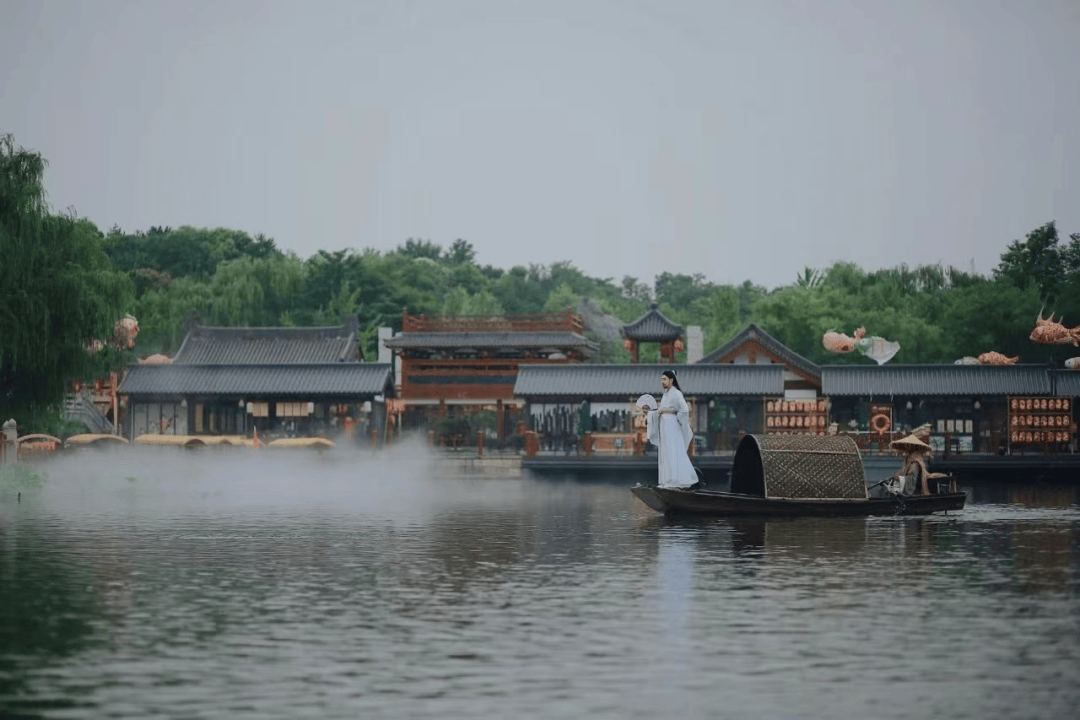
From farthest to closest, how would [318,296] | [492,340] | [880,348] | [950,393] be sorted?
[318,296]
[492,340]
[880,348]
[950,393]

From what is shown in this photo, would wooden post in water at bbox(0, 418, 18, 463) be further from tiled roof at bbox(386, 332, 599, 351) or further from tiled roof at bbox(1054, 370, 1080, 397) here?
tiled roof at bbox(1054, 370, 1080, 397)

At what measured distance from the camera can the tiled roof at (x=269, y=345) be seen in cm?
7562

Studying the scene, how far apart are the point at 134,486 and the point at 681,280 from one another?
95.5 meters

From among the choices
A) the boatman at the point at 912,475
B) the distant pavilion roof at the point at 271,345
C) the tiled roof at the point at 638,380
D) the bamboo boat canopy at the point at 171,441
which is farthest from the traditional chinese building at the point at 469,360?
the boatman at the point at 912,475

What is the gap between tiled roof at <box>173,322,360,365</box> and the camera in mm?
75625

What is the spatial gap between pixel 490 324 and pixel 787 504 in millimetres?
48298

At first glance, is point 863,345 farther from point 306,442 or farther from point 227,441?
point 227,441

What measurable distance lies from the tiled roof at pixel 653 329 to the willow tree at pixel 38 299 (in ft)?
115

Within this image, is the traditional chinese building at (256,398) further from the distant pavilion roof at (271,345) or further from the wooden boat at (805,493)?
the wooden boat at (805,493)

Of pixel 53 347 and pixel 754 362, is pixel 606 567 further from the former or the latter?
pixel 754 362

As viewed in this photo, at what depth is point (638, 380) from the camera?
62.9m

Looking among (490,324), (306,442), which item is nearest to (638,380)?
(306,442)

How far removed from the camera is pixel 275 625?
14.3m

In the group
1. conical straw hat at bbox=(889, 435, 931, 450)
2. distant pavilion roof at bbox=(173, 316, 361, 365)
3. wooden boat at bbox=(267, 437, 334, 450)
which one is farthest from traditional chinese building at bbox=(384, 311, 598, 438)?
conical straw hat at bbox=(889, 435, 931, 450)
